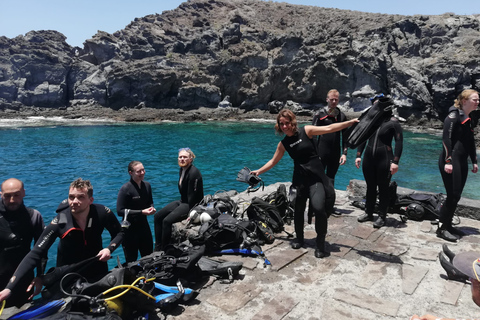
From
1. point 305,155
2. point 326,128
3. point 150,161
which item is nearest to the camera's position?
point 326,128

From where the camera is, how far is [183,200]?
16.0 ft

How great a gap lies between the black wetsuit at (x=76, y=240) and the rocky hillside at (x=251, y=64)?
3585 cm

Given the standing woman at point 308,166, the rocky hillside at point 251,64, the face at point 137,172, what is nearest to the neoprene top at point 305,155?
the standing woman at point 308,166

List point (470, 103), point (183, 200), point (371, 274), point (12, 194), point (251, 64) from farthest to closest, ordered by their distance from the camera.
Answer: point (251, 64) < point (183, 200) < point (470, 103) < point (371, 274) < point (12, 194)

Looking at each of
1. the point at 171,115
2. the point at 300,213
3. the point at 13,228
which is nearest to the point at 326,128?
the point at 300,213

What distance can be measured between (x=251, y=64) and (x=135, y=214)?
153ft

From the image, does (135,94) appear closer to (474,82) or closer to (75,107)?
(75,107)

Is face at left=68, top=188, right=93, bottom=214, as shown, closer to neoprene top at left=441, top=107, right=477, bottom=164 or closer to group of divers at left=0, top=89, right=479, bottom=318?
group of divers at left=0, top=89, right=479, bottom=318

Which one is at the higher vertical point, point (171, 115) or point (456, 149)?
point (456, 149)

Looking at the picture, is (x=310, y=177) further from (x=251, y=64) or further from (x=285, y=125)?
(x=251, y=64)

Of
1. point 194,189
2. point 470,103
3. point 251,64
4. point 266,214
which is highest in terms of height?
point 251,64

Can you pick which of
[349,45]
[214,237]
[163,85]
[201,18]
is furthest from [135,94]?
[214,237]

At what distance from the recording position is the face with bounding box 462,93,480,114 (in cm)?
390

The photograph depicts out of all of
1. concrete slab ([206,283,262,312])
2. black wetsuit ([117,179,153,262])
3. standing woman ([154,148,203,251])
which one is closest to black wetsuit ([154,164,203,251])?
standing woman ([154,148,203,251])
